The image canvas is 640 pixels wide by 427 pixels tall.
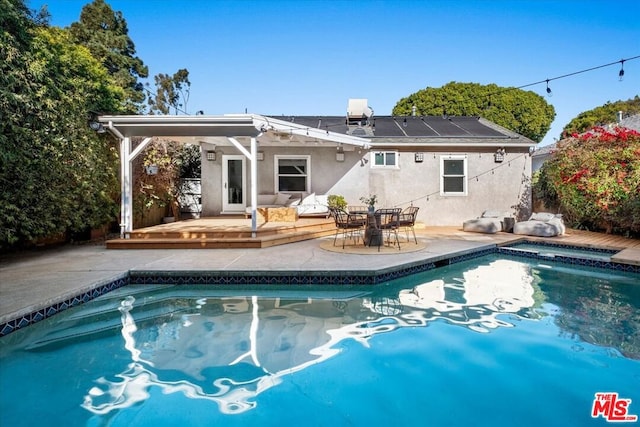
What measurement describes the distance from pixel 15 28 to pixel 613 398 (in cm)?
935

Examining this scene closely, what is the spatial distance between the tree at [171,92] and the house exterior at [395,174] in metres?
24.1

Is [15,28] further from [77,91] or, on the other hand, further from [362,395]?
[362,395]

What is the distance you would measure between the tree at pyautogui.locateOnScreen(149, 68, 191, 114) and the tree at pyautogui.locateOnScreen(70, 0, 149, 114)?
12.8 ft

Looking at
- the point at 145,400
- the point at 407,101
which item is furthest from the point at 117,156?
the point at 407,101

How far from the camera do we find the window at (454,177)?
11656 mm

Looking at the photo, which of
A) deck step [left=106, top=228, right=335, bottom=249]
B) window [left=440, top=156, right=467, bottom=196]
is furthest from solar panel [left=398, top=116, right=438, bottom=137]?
deck step [left=106, top=228, right=335, bottom=249]

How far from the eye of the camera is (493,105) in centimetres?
2866

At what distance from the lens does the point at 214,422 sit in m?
2.63

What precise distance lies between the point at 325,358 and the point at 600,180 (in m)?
9.01

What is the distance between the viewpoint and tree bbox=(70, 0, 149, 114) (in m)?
25.5

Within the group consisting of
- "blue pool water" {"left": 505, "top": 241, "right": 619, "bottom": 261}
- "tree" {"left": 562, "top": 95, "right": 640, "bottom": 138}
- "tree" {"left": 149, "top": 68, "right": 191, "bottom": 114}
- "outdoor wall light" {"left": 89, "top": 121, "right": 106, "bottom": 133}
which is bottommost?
"blue pool water" {"left": 505, "top": 241, "right": 619, "bottom": 261}

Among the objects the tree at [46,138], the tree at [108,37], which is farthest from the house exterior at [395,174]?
the tree at [108,37]

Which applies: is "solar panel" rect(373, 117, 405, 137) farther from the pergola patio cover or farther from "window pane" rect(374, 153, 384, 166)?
the pergola patio cover

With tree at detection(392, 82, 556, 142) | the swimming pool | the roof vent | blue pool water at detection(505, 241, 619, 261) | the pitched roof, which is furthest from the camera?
tree at detection(392, 82, 556, 142)
